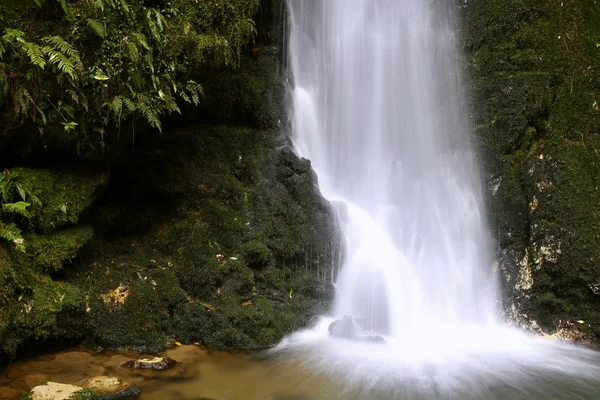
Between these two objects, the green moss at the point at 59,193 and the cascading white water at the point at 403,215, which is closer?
the green moss at the point at 59,193

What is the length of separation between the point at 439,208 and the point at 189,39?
4967 mm

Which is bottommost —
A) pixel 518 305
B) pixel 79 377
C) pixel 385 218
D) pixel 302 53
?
pixel 79 377

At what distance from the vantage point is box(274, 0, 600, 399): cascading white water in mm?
5254

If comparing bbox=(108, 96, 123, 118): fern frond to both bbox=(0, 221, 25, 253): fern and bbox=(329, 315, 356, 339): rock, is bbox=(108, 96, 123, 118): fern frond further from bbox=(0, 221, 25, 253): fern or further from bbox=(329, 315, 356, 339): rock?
bbox=(329, 315, 356, 339): rock

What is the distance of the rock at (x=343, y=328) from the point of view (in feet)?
19.3

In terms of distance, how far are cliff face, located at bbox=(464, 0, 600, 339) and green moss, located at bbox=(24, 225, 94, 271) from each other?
20.4 feet

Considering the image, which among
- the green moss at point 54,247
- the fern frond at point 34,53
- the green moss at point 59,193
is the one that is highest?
the fern frond at point 34,53

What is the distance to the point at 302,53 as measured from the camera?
870cm

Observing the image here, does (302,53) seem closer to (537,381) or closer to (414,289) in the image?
(414,289)

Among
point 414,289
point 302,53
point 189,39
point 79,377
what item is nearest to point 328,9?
point 302,53

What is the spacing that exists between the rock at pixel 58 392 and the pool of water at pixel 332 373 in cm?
28

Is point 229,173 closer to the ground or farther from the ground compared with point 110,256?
farther from the ground

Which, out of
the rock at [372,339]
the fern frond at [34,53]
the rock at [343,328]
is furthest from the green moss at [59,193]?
the rock at [372,339]

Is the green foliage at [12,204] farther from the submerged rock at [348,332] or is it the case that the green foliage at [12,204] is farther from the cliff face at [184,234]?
the submerged rock at [348,332]
